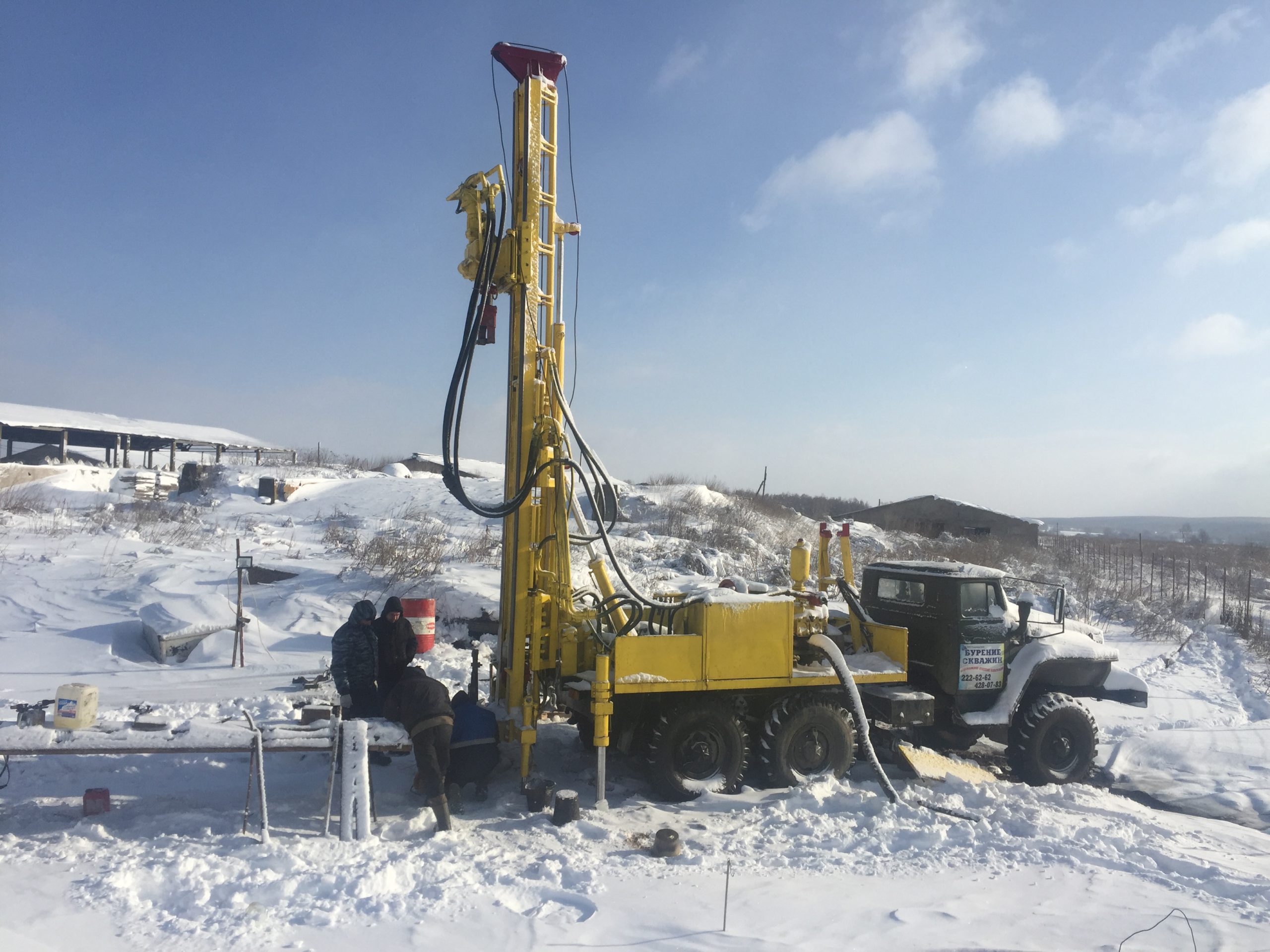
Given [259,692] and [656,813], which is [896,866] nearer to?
[656,813]

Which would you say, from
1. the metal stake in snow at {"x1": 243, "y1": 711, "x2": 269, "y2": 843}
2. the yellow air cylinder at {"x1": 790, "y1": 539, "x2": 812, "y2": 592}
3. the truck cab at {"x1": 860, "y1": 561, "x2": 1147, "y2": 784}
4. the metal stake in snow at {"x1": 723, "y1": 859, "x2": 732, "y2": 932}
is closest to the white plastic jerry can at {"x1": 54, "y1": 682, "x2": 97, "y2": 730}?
the metal stake in snow at {"x1": 243, "y1": 711, "x2": 269, "y2": 843}

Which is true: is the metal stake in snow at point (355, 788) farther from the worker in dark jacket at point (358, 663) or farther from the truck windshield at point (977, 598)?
the truck windshield at point (977, 598)

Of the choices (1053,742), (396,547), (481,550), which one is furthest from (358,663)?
(481,550)

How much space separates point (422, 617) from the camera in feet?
30.6

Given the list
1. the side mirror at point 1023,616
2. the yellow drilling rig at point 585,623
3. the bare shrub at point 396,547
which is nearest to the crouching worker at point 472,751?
the yellow drilling rig at point 585,623

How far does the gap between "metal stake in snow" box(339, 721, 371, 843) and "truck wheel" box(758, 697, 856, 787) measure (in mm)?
3430

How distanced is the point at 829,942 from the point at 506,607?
13.1 ft

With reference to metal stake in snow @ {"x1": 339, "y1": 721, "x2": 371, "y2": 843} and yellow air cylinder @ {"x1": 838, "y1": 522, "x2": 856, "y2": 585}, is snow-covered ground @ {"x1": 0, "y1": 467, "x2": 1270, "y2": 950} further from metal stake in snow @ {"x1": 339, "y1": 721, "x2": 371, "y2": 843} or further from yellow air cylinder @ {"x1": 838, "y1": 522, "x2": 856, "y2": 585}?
yellow air cylinder @ {"x1": 838, "y1": 522, "x2": 856, "y2": 585}

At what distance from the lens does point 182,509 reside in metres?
21.4

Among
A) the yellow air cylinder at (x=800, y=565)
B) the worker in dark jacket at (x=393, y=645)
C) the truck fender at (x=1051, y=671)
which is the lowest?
the truck fender at (x=1051, y=671)

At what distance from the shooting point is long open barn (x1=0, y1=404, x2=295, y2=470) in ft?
101

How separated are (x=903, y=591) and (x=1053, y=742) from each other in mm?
2054

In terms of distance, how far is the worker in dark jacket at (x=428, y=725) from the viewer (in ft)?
18.4

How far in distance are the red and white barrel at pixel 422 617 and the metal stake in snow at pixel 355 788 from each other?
3744 mm
